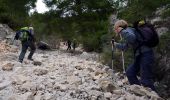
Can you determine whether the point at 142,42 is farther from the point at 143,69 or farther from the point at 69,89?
the point at 69,89

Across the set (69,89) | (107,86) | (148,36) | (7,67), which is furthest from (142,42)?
(7,67)

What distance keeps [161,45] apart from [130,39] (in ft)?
11.9

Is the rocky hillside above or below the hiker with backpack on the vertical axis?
below

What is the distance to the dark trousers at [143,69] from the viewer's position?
9.73 m

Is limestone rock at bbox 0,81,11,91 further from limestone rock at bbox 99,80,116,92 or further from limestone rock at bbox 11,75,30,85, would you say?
limestone rock at bbox 99,80,116,92

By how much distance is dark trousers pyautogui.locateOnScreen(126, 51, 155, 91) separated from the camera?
973 cm

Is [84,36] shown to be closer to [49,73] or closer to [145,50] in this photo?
[49,73]

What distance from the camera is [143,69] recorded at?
9812mm

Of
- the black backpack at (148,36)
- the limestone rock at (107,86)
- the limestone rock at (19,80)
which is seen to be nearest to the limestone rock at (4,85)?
the limestone rock at (19,80)

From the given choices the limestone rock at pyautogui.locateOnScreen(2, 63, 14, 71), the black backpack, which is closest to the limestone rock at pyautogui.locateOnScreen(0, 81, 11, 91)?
the limestone rock at pyautogui.locateOnScreen(2, 63, 14, 71)

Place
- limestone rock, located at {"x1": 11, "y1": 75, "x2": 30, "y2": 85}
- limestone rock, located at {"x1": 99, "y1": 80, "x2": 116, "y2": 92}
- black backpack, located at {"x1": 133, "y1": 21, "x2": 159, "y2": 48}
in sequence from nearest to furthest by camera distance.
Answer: black backpack, located at {"x1": 133, "y1": 21, "x2": 159, "y2": 48}
limestone rock, located at {"x1": 99, "y1": 80, "x2": 116, "y2": 92}
limestone rock, located at {"x1": 11, "y1": 75, "x2": 30, "y2": 85}

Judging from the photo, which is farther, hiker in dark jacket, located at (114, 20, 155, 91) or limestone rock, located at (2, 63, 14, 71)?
limestone rock, located at (2, 63, 14, 71)

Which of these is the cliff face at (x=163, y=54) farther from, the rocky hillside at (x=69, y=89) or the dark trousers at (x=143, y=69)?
the dark trousers at (x=143, y=69)

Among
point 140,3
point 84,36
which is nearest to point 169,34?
point 140,3
